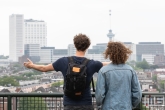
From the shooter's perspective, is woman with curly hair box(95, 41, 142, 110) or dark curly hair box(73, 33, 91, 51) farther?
dark curly hair box(73, 33, 91, 51)

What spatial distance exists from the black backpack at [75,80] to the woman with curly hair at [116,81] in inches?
5.3

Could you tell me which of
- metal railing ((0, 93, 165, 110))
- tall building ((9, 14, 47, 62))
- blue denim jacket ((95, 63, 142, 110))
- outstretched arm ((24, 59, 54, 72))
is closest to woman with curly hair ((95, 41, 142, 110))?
blue denim jacket ((95, 63, 142, 110))

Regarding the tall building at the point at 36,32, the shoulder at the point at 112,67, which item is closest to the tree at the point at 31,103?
the shoulder at the point at 112,67

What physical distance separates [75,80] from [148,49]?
551 feet

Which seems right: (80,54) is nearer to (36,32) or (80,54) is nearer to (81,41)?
(81,41)

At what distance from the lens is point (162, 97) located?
543 cm

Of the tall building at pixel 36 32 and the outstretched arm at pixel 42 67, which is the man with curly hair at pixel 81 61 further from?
the tall building at pixel 36 32

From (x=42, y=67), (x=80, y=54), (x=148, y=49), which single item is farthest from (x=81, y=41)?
(x=148, y=49)

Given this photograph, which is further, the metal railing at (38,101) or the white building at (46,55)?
the white building at (46,55)

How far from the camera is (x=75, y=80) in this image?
3.84 meters

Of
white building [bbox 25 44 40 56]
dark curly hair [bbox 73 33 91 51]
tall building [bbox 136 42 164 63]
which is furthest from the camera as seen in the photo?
tall building [bbox 136 42 164 63]

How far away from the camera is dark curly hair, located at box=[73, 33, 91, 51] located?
393 centimetres

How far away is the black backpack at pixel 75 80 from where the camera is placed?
12.6 ft

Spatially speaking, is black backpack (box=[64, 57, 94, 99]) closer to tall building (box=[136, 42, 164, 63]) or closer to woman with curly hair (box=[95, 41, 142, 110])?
woman with curly hair (box=[95, 41, 142, 110])
